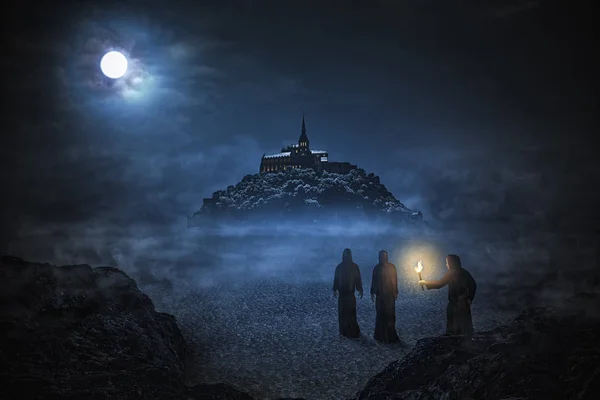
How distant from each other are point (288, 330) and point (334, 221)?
103 meters

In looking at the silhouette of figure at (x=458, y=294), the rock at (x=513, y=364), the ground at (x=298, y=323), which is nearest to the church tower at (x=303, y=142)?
the ground at (x=298, y=323)

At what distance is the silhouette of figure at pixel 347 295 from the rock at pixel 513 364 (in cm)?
782

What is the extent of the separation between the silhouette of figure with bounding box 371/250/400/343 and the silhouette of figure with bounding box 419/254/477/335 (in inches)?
105

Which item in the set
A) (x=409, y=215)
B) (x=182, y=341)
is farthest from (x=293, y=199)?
(x=182, y=341)

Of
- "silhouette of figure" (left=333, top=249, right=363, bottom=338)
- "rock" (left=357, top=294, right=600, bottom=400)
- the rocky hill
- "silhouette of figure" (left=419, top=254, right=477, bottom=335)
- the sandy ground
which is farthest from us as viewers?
the rocky hill

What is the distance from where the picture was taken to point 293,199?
11606 cm

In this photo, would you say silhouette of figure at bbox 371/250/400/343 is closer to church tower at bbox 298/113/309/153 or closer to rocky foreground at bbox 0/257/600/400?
rocky foreground at bbox 0/257/600/400

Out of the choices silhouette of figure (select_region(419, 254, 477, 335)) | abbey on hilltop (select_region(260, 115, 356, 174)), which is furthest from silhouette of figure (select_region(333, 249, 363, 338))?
abbey on hilltop (select_region(260, 115, 356, 174))

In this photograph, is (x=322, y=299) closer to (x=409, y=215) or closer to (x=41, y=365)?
(x=41, y=365)

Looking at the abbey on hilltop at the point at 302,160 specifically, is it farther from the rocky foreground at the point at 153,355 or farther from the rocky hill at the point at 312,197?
the rocky foreground at the point at 153,355

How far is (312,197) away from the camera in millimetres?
116250

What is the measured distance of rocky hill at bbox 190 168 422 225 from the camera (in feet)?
386

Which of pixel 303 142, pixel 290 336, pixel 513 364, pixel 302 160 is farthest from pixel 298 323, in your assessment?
pixel 303 142

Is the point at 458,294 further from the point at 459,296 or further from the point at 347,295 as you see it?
the point at 347,295
